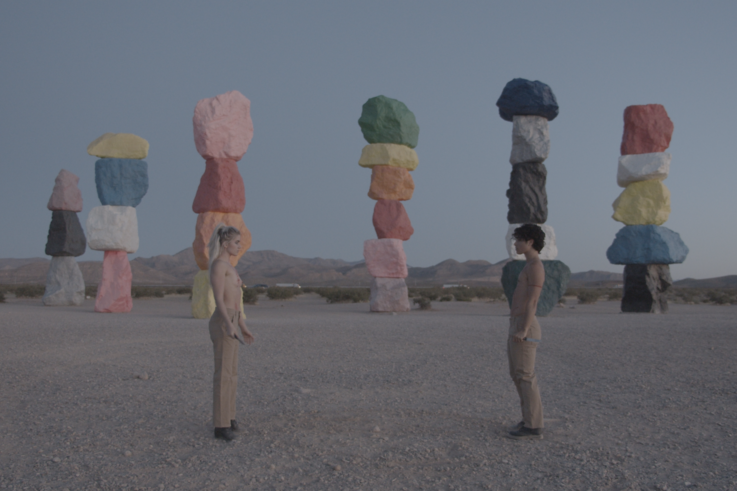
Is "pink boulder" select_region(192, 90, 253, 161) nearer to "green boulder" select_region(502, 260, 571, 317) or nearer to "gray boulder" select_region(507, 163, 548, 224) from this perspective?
"gray boulder" select_region(507, 163, 548, 224)

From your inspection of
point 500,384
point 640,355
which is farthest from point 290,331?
point 640,355

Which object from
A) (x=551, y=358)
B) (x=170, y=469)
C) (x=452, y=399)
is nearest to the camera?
(x=170, y=469)

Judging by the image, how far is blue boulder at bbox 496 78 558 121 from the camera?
43.3 feet

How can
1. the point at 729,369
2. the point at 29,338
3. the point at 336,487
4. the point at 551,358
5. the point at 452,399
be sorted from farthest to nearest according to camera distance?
the point at 29,338
the point at 551,358
the point at 729,369
the point at 452,399
the point at 336,487

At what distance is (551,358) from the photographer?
7.23 m

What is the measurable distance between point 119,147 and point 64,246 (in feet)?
17.4

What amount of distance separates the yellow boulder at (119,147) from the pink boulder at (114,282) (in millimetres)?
2548

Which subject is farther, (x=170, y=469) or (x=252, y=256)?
(x=252, y=256)

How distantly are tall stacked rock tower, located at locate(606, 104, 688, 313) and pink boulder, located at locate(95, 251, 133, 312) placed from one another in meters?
12.5

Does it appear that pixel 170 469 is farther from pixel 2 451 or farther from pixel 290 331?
pixel 290 331

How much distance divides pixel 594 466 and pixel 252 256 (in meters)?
116

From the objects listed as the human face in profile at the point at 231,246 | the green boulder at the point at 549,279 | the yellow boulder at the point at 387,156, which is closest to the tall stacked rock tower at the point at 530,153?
the green boulder at the point at 549,279

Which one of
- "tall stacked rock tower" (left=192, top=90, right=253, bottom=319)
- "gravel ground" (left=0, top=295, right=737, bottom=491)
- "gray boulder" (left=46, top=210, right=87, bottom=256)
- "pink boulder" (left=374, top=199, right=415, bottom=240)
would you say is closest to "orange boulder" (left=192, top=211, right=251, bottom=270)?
"tall stacked rock tower" (left=192, top=90, right=253, bottom=319)

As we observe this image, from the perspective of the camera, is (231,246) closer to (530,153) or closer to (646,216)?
(530,153)
